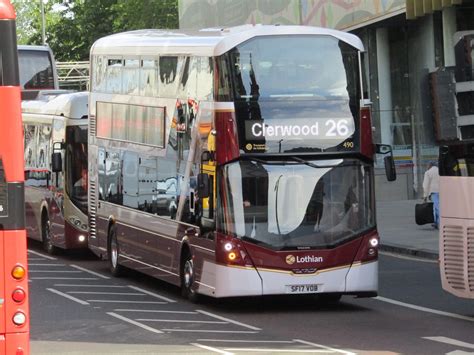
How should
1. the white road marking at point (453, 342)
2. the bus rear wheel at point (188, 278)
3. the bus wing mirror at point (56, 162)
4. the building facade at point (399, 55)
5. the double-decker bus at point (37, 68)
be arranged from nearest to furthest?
the white road marking at point (453, 342) → the bus rear wheel at point (188, 278) → the bus wing mirror at point (56, 162) → the double-decker bus at point (37, 68) → the building facade at point (399, 55)

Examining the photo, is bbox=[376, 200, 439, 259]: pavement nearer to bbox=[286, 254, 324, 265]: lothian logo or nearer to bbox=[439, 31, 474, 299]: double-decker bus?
bbox=[286, 254, 324, 265]: lothian logo

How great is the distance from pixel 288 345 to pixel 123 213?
9.12 metres

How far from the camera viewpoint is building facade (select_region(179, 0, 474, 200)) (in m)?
41.8

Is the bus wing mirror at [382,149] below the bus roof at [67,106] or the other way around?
below

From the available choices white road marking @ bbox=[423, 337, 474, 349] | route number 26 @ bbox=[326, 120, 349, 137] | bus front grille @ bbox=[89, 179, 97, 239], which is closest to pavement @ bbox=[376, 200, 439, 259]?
bus front grille @ bbox=[89, 179, 97, 239]

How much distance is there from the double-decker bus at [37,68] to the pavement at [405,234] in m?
9.75

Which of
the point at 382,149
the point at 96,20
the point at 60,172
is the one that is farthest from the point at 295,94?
the point at 96,20

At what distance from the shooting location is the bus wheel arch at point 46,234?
30406 mm

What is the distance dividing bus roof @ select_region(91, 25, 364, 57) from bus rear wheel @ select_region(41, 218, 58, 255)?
721 cm

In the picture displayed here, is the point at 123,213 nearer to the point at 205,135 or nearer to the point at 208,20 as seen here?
the point at 205,135

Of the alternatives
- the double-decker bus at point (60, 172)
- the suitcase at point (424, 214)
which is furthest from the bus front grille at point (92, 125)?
the suitcase at point (424, 214)

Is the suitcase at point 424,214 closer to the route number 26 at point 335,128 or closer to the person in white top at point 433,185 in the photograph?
the person in white top at point 433,185

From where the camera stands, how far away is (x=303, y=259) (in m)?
18.8

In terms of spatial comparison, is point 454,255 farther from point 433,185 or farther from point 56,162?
point 433,185
